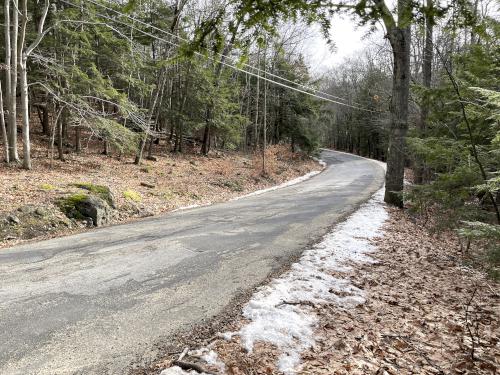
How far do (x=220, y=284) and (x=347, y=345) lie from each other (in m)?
1.94

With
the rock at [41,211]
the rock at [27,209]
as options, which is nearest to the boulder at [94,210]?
the rock at [41,211]

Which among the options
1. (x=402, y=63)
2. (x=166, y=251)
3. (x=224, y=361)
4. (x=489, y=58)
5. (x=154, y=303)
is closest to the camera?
(x=224, y=361)

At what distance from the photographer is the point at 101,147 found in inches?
747

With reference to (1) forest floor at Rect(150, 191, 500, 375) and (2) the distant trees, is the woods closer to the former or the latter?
(2) the distant trees

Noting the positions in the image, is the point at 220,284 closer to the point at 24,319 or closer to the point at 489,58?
the point at 24,319

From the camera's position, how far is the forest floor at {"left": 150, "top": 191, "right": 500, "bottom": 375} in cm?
314

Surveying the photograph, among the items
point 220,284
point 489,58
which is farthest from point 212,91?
point 220,284

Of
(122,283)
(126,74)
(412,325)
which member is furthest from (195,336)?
(126,74)

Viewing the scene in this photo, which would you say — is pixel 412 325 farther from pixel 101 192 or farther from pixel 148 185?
pixel 148 185

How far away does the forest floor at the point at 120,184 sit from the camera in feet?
24.8

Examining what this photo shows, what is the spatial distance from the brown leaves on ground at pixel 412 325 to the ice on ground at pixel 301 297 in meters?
0.16

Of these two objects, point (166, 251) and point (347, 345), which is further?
point (166, 251)

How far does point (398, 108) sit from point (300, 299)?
8.85 metres

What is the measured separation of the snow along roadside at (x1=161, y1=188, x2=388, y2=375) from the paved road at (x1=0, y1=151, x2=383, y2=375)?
0.41 metres
